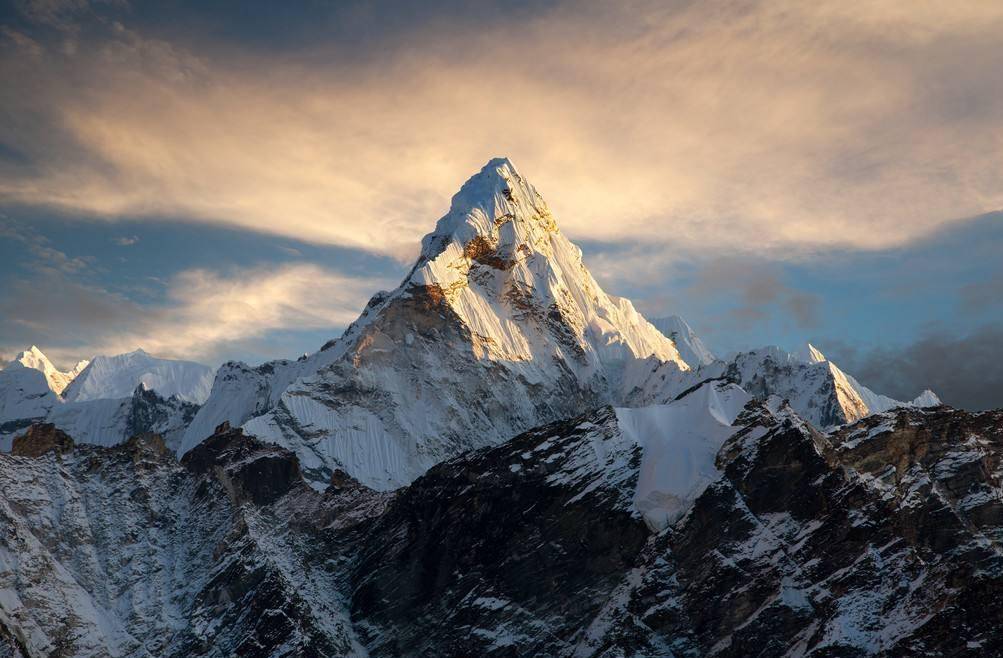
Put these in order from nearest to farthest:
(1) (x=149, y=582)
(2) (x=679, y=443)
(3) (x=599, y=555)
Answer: (3) (x=599, y=555) → (2) (x=679, y=443) → (1) (x=149, y=582)

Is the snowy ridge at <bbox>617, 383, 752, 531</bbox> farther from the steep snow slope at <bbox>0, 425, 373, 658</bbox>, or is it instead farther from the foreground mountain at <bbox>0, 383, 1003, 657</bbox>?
the steep snow slope at <bbox>0, 425, 373, 658</bbox>

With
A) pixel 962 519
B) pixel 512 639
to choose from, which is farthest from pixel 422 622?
pixel 962 519

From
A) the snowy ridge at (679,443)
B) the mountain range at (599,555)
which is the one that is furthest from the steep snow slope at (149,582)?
the snowy ridge at (679,443)

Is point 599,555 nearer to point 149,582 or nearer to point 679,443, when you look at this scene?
point 679,443

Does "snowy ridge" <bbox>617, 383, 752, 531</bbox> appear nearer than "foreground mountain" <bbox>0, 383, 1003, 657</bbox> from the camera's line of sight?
No

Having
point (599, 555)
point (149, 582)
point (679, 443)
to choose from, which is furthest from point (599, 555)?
point (149, 582)

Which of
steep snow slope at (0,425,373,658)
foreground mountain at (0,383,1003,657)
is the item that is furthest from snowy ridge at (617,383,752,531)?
steep snow slope at (0,425,373,658)

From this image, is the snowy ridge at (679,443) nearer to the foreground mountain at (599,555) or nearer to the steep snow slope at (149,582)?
the foreground mountain at (599,555)

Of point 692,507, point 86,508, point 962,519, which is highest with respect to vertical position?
point 86,508

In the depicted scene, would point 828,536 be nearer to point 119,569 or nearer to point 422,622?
point 422,622
